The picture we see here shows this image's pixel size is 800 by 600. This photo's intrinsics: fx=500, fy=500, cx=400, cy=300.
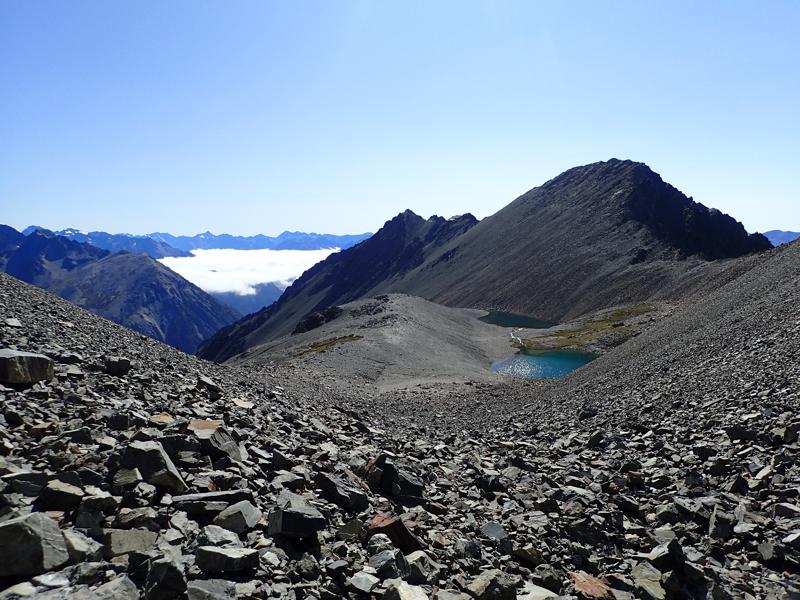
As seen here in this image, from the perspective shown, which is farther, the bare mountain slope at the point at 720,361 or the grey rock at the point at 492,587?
the bare mountain slope at the point at 720,361

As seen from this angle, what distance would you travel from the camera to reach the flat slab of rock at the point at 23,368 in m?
13.6

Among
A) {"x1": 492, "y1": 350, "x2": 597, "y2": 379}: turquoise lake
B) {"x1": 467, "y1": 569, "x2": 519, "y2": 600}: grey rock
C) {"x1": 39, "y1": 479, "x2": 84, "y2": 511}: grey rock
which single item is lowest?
{"x1": 492, "y1": 350, "x2": 597, "y2": 379}: turquoise lake

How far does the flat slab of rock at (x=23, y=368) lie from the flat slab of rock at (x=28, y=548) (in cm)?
782

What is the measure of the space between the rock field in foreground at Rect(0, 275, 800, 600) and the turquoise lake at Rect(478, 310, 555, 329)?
145028mm

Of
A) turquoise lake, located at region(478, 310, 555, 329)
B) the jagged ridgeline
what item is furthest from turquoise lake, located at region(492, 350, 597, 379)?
the jagged ridgeline

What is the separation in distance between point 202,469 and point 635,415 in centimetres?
2114

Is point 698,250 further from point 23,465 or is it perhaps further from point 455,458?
point 23,465

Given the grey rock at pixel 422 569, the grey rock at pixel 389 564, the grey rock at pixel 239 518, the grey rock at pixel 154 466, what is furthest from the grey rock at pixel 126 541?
the grey rock at pixel 422 569

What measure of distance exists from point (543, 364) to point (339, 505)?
286 feet

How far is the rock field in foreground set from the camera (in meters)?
8.24

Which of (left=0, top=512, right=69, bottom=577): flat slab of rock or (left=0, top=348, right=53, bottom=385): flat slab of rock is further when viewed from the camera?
(left=0, top=348, right=53, bottom=385): flat slab of rock

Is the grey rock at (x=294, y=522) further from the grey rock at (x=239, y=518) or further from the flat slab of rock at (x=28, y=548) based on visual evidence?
the flat slab of rock at (x=28, y=548)

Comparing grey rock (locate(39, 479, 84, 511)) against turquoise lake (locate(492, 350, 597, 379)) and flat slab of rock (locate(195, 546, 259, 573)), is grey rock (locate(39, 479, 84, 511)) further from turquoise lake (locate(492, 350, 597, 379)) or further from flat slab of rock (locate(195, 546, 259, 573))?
turquoise lake (locate(492, 350, 597, 379))

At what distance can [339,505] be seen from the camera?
12.2 metres
